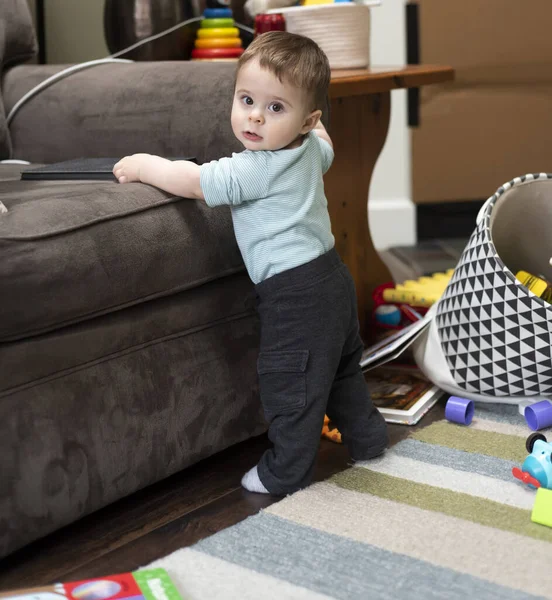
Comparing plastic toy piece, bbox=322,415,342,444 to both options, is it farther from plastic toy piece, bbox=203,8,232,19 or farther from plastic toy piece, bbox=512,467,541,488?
plastic toy piece, bbox=203,8,232,19

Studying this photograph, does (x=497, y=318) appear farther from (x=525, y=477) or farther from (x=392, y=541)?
(x=392, y=541)

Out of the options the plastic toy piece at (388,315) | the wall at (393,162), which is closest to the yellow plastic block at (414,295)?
the plastic toy piece at (388,315)

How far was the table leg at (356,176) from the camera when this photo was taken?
182cm

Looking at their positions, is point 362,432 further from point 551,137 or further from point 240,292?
point 551,137

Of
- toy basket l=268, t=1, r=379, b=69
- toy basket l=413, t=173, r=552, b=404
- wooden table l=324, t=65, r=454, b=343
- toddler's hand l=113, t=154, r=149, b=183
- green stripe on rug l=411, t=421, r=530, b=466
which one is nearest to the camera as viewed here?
toddler's hand l=113, t=154, r=149, b=183

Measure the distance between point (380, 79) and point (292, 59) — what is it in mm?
566

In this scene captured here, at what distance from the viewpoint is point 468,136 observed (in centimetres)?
318

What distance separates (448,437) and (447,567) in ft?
1.41

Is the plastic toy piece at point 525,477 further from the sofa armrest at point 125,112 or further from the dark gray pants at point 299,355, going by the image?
the sofa armrest at point 125,112

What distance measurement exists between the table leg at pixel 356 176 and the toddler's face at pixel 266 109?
0.57 m

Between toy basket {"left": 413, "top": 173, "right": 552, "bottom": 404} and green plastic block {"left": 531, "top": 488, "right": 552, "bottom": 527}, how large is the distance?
377 mm

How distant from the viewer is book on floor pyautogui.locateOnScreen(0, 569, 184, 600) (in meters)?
0.98

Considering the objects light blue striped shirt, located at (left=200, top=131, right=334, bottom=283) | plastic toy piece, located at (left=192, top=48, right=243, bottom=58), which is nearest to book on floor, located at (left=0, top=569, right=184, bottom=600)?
light blue striped shirt, located at (left=200, top=131, right=334, bottom=283)

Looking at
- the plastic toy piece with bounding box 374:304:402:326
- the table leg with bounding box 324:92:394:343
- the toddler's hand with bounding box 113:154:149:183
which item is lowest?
the plastic toy piece with bounding box 374:304:402:326
